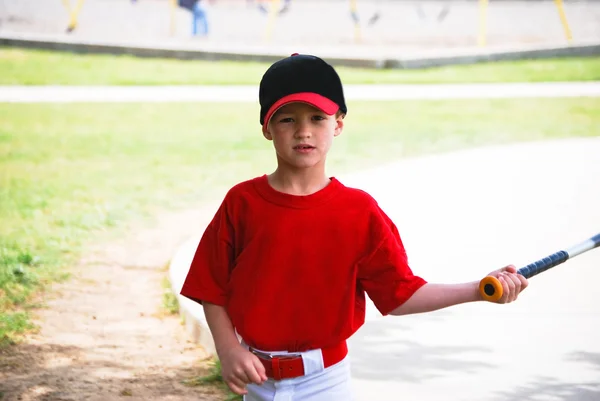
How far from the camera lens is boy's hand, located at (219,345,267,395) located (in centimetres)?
244

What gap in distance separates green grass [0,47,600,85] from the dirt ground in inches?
402

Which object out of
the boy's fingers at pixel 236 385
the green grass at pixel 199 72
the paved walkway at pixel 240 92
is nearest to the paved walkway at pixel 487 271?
the boy's fingers at pixel 236 385

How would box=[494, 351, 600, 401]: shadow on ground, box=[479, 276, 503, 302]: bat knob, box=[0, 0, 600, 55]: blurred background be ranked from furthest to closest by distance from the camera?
box=[0, 0, 600, 55]: blurred background → box=[494, 351, 600, 401]: shadow on ground → box=[479, 276, 503, 302]: bat knob

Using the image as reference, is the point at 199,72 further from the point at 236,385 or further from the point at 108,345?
the point at 236,385

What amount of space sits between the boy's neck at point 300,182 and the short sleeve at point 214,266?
16 cm

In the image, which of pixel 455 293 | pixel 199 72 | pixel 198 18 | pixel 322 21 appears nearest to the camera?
pixel 455 293

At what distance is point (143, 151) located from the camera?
10.9 m

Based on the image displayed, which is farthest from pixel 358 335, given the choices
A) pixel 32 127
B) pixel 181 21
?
pixel 181 21

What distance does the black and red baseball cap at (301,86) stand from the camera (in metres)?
2.51

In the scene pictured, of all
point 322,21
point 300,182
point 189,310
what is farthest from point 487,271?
point 322,21

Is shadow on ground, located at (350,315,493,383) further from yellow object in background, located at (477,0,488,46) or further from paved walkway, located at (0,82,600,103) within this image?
yellow object in background, located at (477,0,488,46)

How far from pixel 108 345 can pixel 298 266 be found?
282cm

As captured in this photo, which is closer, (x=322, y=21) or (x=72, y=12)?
(x=72, y=12)

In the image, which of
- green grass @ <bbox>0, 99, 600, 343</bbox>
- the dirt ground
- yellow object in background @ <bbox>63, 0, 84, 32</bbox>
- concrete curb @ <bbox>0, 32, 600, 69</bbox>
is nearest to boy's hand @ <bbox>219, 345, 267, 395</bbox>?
the dirt ground
